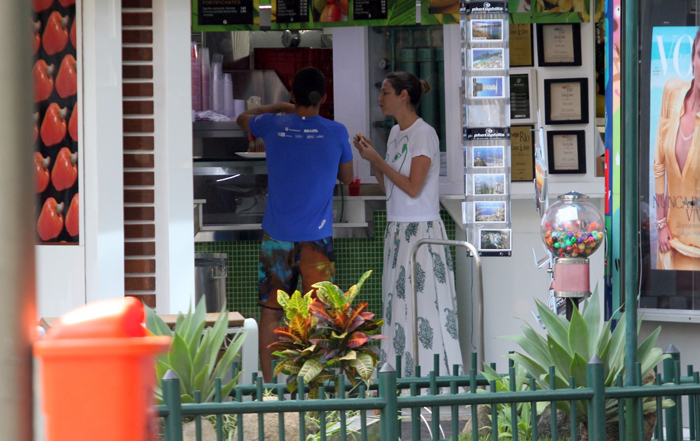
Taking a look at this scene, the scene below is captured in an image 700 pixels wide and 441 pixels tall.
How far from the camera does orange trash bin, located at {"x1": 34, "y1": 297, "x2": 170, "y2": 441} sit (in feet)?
2.12

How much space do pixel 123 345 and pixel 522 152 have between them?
5.55 m

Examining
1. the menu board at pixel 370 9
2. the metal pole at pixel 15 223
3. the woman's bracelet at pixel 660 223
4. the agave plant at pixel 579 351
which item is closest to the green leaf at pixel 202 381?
the agave plant at pixel 579 351

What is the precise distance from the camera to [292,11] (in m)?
6.35

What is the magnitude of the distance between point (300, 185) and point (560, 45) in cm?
209

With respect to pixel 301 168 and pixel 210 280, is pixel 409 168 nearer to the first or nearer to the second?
pixel 301 168

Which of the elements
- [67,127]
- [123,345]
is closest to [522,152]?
[67,127]

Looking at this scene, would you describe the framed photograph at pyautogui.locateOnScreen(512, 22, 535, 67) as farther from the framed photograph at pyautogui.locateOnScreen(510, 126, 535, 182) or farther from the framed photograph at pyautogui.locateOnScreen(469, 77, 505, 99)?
the framed photograph at pyautogui.locateOnScreen(469, 77, 505, 99)

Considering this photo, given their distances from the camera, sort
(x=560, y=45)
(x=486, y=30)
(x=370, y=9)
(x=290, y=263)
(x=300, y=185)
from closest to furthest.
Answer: (x=486, y=30), (x=300, y=185), (x=290, y=263), (x=560, y=45), (x=370, y=9)

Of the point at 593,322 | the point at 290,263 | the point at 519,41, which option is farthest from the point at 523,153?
the point at 593,322

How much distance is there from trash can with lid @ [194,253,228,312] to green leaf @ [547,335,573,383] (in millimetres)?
2910

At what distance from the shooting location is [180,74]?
173 inches

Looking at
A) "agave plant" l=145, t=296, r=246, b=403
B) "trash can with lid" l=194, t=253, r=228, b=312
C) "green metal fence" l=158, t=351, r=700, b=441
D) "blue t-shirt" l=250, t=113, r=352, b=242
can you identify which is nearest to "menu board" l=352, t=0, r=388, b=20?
"blue t-shirt" l=250, t=113, r=352, b=242

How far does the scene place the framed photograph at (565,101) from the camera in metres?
5.90

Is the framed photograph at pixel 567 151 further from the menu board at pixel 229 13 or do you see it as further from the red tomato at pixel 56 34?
the red tomato at pixel 56 34
